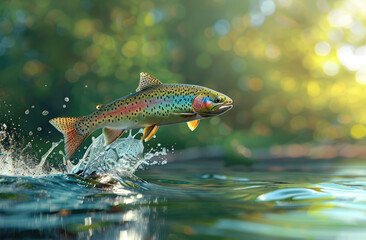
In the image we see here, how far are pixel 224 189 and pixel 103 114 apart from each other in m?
2.37

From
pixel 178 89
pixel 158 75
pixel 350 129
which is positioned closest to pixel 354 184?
pixel 178 89

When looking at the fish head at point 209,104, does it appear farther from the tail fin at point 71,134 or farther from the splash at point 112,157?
the splash at point 112,157

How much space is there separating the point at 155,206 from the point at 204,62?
Answer: 16777mm

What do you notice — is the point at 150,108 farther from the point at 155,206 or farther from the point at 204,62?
the point at 204,62

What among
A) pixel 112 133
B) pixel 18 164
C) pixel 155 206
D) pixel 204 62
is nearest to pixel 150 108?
pixel 112 133

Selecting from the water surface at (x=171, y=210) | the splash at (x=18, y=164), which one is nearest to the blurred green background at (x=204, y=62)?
the splash at (x=18, y=164)

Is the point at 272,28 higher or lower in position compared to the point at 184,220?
higher

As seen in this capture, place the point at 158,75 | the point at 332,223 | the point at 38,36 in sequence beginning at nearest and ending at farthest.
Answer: the point at 332,223, the point at 158,75, the point at 38,36

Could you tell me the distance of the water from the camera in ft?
11.9

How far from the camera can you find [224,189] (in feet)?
21.4

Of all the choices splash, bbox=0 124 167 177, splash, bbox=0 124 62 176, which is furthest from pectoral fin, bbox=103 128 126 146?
splash, bbox=0 124 62 176

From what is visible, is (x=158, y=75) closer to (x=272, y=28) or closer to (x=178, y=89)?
(x=272, y=28)

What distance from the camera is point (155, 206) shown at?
15.9ft

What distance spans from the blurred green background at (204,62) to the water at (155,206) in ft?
33.2
